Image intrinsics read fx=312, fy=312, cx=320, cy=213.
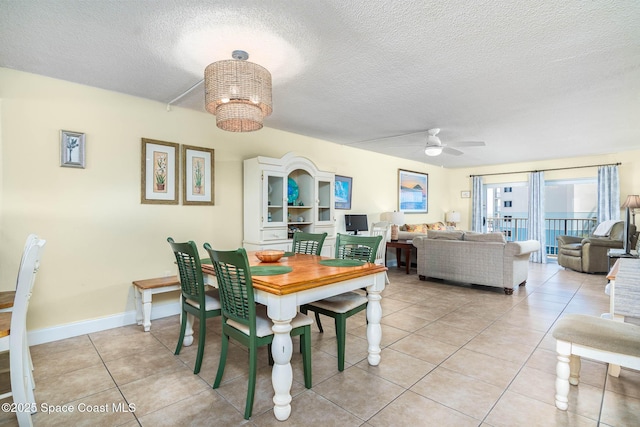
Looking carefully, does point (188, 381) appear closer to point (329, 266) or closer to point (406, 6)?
point (329, 266)

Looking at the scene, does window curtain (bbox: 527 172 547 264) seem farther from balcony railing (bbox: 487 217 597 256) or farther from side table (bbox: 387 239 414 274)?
side table (bbox: 387 239 414 274)

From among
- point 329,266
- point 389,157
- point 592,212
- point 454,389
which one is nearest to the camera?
point 454,389

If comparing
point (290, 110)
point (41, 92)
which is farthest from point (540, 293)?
point (41, 92)

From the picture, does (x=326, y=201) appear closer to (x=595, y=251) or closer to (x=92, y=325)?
(x=92, y=325)

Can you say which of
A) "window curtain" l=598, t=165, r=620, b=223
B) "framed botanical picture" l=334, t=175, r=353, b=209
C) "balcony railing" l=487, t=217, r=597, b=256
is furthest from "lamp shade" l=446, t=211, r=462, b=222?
"framed botanical picture" l=334, t=175, r=353, b=209

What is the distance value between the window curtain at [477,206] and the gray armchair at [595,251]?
208 cm

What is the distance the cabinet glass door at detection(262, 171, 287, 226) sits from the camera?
3.83 metres

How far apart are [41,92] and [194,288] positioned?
2193 mm

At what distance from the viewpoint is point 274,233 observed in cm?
389

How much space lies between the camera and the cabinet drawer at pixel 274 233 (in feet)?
12.4

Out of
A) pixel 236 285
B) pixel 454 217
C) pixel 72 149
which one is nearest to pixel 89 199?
pixel 72 149

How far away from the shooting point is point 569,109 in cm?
353

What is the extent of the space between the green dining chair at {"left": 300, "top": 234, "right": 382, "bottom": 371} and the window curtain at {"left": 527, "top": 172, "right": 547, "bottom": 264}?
235 inches

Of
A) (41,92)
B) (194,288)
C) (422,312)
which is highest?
(41,92)
